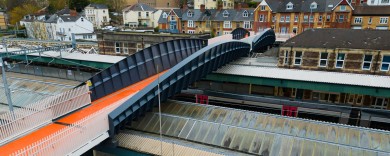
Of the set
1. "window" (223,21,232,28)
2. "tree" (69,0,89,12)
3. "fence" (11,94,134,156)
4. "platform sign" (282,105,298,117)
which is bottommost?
"platform sign" (282,105,298,117)

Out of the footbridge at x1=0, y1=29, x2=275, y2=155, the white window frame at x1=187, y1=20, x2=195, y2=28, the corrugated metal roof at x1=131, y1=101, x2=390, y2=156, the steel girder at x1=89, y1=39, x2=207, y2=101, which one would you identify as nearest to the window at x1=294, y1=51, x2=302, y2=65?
the footbridge at x1=0, y1=29, x2=275, y2=155

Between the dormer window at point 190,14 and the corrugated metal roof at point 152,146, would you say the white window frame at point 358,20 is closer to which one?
the dormer window at point 190,14

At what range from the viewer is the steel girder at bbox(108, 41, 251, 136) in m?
13.7

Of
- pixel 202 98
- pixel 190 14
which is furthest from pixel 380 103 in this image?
pixel 190 14

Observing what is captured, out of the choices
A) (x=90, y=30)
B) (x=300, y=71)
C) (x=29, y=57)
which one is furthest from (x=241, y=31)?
(x=90, y=30)

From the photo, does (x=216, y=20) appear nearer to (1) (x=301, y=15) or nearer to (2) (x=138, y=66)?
(1) (x=301, y=15)

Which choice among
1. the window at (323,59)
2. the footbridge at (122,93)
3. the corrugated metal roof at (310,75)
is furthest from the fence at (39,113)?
the window at (323,59)

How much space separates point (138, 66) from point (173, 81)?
3011 mm

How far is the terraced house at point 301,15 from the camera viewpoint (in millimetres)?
→ 48250

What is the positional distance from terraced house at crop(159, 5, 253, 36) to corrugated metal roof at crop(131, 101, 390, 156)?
42.6 metres

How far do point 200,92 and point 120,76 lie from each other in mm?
10711

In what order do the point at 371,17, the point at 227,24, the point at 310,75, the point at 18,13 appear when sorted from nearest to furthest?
the point at 310,75 → the point at 371,17 → the point at 227,24 → the point at 18,13

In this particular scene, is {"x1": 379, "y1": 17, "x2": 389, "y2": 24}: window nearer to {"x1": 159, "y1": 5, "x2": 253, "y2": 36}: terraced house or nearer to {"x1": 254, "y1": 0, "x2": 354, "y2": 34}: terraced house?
{"x1": 254, "y1": 0, "x2": 354, "y2": 34}: terraced house

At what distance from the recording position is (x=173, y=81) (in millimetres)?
16578
